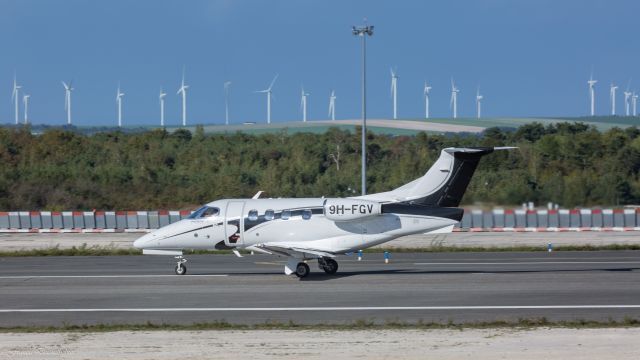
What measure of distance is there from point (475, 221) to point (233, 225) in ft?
69.4

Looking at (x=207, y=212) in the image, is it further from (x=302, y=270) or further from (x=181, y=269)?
(x=302, y=270)

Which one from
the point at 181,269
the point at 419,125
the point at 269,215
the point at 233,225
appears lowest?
the point at 181,269

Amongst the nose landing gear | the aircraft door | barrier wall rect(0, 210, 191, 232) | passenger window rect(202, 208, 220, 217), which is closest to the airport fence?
barrier wall rect(0, 210, 191, 232)

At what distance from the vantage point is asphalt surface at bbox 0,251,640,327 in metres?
22.7

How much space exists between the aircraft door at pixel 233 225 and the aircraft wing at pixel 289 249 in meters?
1.10

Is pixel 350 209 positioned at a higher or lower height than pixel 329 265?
higher

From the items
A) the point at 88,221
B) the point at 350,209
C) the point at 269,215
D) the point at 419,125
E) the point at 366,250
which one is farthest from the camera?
the point at 419,125

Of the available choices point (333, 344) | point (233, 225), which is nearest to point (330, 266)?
point (233, 225)

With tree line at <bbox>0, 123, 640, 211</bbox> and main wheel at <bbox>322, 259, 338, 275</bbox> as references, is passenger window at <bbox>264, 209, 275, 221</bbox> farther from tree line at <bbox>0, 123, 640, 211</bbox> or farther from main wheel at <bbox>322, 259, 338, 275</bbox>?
tree line at <bbox>0, 123, 640, 211</bbox>

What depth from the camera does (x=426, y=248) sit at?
4303cm

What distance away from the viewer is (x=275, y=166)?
76.1 m

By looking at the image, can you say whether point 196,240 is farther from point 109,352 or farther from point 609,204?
point 609,204

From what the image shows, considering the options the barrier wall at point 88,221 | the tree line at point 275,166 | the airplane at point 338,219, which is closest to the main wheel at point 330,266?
the airplane at point 338,219

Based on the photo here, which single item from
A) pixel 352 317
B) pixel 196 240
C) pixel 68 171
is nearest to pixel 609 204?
pixel 196 240
